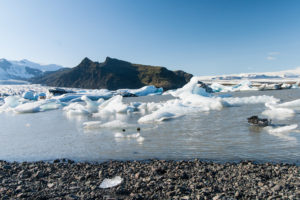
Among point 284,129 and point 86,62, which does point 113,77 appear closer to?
point 86,62

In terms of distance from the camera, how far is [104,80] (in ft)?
384

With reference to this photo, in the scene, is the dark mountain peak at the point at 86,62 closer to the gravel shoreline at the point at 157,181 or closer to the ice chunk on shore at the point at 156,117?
the ice chunk on shore at the point at 156,117

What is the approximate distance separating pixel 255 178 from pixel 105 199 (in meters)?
3.01

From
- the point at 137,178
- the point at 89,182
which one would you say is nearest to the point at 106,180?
the point at 89,182

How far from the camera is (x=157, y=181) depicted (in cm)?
474

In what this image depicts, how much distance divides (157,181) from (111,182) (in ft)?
3.30

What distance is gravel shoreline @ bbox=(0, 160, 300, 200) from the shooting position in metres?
4.05

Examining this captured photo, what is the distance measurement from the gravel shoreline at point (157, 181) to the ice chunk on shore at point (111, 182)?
5.0 inches

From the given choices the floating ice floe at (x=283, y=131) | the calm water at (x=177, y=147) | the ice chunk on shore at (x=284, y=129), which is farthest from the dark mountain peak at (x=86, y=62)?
the ice chunk on shore at (x=284, y=129)

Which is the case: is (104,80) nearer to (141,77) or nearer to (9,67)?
(141,77)

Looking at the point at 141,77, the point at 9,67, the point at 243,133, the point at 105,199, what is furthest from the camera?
the point at 9,67

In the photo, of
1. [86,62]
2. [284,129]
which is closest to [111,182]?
[284,129]

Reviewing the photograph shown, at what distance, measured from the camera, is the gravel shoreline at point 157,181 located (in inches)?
159

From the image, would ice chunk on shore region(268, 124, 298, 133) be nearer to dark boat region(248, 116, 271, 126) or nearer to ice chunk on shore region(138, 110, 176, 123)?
dark boat region(248, 116, 271, 126)
